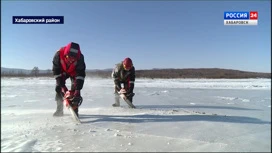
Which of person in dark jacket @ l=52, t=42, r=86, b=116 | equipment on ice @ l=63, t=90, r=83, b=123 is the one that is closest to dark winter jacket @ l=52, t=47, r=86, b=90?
person in dark jacket @ l=52, t=42, r=86, b=116

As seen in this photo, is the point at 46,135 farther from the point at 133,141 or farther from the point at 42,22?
the point at 42,22

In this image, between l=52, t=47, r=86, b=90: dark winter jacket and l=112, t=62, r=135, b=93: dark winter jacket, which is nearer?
l=52, t=47, r=86, b=90: dark winter jacket

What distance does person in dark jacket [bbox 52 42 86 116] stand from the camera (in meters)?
5.61

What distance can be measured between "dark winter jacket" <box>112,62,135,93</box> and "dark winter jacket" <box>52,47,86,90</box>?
2269 millimetres

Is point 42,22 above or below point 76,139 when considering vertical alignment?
above

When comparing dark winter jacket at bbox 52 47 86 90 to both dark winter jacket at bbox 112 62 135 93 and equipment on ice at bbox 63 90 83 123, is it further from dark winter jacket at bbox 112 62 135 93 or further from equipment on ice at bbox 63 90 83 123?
dark winter jacket at bbox 112 62 135 93

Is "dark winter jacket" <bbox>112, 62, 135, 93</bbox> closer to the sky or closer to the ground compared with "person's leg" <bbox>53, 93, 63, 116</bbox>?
closer to the sky

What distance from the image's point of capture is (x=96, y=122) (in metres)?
4.98

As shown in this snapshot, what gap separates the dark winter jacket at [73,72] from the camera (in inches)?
225

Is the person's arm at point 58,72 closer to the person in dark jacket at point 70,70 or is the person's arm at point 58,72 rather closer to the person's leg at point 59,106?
the person in dark jacket at point 70,70

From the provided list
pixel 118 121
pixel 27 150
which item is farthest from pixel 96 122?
pixel 27 150

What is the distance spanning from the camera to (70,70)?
19.4ft

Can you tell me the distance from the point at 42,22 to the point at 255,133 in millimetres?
4748

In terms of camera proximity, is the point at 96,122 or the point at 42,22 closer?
the point at 96,122
